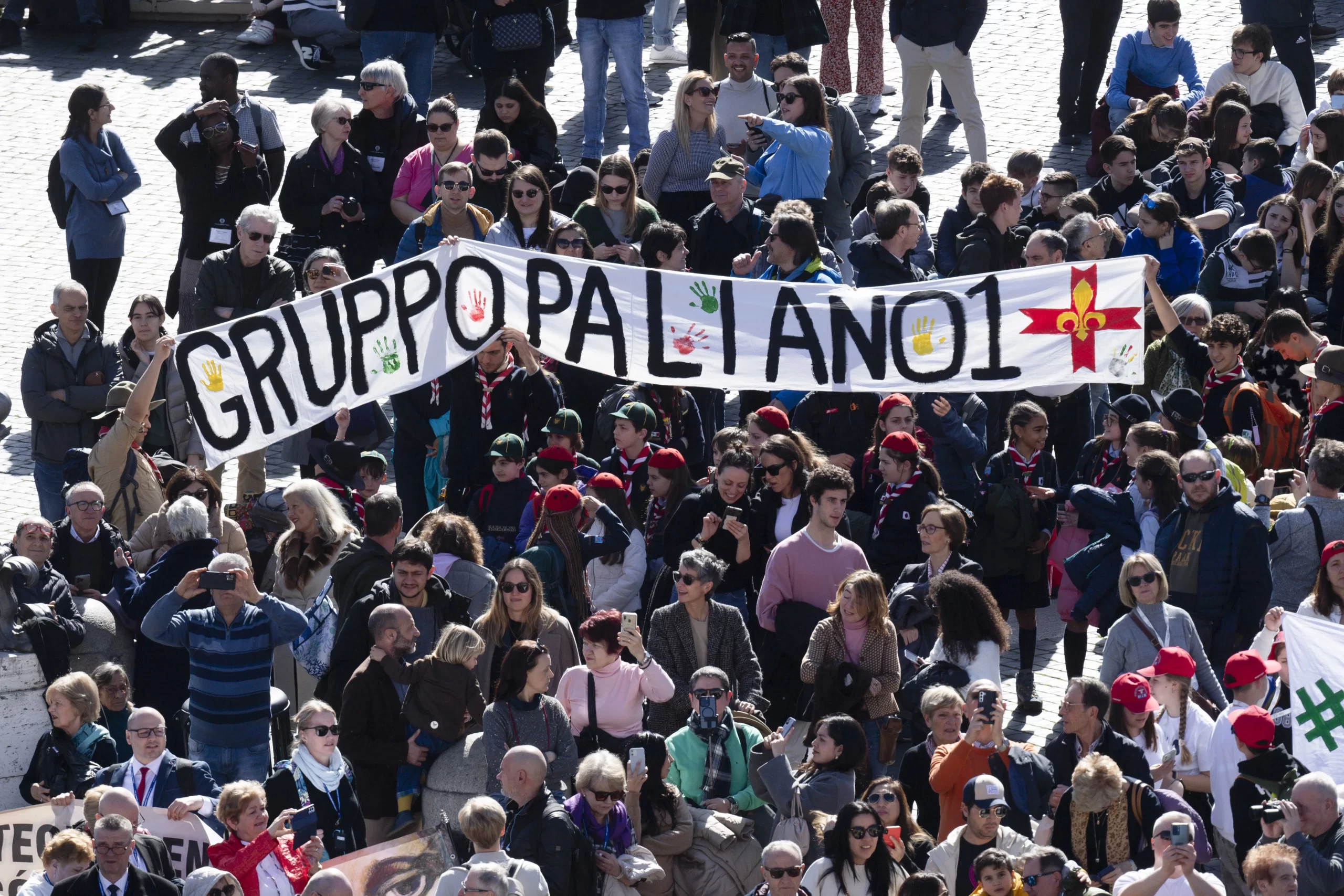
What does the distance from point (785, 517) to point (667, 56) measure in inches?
407

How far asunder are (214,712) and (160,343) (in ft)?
6.37

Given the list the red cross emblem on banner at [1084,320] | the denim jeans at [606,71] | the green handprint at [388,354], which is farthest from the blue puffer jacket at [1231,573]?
the denim jeans at [606,71]

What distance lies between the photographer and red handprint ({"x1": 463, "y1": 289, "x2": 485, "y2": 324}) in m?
12.4

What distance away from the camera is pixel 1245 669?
1041 centimetres

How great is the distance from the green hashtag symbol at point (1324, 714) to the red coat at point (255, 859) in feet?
13.9

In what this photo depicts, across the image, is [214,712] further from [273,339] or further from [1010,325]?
[1010,325]

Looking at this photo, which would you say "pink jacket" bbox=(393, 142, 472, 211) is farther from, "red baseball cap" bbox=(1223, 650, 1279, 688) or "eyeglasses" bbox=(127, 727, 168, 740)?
"red baseball cap" bbox=(1223, 650, 1279, 688)

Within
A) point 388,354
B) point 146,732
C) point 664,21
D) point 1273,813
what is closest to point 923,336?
point 388,354

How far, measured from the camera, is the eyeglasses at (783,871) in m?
9.39

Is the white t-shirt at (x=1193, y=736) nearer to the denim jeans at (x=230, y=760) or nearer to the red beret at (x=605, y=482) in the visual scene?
the red beret at (x=605, y=482)

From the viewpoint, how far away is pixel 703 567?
1112 cm

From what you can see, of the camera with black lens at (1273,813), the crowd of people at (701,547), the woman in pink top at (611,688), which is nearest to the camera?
the camera with black lens at (1273,813)

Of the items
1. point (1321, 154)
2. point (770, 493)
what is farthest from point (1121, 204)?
point (770, 493)

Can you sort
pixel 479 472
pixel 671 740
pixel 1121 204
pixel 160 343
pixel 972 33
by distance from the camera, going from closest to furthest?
1. pixel 671 740
2. pixel 160 343
3. pixel 479 472
4. pixel 1121 204
5. pixel 972 33
